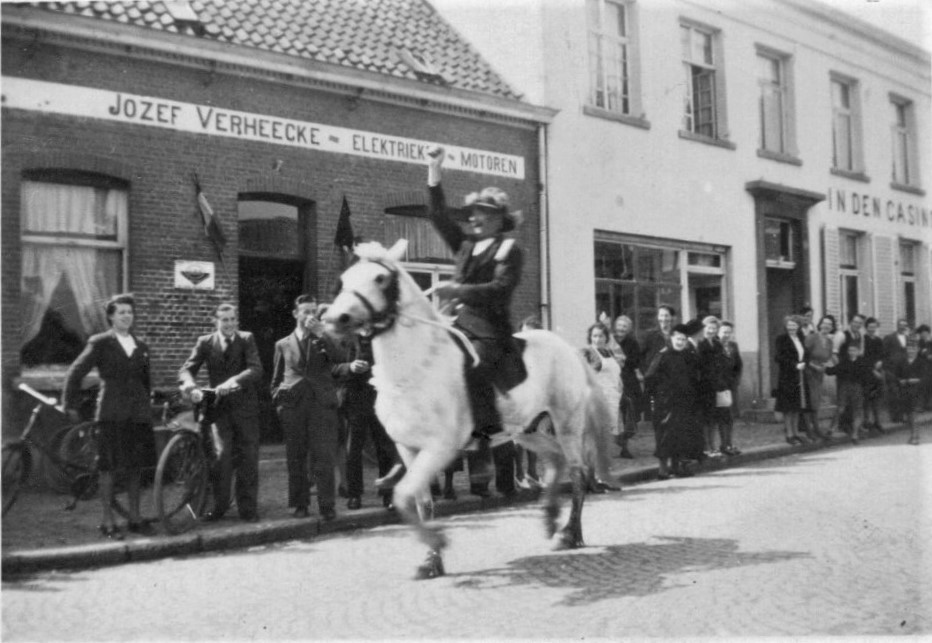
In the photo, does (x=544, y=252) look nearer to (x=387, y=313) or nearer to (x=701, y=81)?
(x=701, y=81)

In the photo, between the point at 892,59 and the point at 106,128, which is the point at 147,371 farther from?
the point at 892,59

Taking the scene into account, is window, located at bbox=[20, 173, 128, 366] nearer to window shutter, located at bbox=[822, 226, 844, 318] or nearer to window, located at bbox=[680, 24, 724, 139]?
window, located at bbox=[680, 24, 724, 139]

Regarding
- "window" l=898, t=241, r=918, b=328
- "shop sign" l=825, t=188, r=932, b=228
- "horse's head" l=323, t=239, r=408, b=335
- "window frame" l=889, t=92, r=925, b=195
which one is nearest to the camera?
"horse's head" l=323, t=239, r=408, b=335

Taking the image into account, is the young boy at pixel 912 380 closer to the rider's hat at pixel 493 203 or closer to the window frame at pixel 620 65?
the window frame at pixel 620 65

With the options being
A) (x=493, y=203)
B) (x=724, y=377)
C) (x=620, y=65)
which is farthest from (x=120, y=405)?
(x=620, y=65)

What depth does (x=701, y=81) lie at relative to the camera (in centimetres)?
1897

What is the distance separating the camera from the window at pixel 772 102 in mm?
20347

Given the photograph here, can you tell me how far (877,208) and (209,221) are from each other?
16.4m

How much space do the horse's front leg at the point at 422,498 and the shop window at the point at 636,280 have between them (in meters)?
10.6

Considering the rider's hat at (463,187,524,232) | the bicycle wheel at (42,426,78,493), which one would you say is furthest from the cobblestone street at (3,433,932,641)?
the rider's hat at (463,187,524,232)

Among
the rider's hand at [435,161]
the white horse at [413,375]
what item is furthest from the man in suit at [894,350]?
the rider's hand at [435,161]

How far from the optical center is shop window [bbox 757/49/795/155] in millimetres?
20359

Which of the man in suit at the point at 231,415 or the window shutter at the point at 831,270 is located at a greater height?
the window shutter at the point at 831,270

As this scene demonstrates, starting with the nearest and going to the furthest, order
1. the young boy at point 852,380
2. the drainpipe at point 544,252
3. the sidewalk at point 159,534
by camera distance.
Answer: the sidewalk at point 159,534 → the young boy at point 852,380 → the drainpipe at point 544,252
